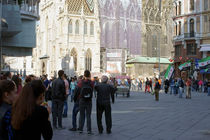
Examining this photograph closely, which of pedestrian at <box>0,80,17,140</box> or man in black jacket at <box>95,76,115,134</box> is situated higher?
pedestrian at <box>0,80,17,140</box>

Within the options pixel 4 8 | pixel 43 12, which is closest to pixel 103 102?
pixel 4 8

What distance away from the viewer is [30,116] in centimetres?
309

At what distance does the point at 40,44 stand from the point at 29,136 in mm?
66988

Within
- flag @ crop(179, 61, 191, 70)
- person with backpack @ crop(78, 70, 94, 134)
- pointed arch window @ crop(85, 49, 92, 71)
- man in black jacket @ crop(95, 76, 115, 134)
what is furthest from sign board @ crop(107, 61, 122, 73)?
person with backpack @ crop(78, 70, 94, 134)

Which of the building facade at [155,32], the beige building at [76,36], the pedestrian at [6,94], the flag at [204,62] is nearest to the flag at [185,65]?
the flag at [204,62]

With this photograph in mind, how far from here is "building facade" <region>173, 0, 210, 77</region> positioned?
124 feet

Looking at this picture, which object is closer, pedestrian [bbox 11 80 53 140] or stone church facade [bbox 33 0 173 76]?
pedestrian [bbox 11 80 53 140]

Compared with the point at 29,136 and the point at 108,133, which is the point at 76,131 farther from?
the point at 29,136

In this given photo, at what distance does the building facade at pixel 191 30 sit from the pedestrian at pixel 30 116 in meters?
36.1

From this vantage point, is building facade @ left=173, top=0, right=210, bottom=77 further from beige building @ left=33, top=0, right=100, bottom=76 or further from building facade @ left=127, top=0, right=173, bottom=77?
building facade @ left=127, top=0, right=173, bottom=77

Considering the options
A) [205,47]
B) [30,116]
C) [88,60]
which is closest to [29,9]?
[205,47]

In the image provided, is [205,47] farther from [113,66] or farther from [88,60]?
[88,60]

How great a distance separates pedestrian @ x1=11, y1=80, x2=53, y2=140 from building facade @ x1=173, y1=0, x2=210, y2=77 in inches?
1420

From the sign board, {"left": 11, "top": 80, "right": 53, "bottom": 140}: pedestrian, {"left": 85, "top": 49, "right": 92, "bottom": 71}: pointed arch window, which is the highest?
{"left": 85, "top": 49, "right": 92, "bottom": 71}: pointed arch window
